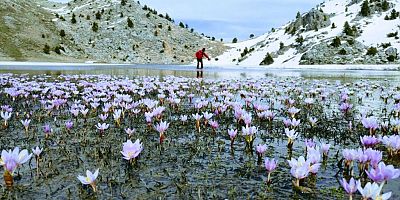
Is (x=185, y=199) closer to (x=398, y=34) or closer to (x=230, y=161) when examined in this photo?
(x=230, y=161)

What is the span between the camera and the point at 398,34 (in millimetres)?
39812

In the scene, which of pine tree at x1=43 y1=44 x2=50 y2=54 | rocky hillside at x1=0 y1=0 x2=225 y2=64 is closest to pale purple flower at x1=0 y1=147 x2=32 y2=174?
rocky hillside at x1=0 y1=0 x2=225 y2=64

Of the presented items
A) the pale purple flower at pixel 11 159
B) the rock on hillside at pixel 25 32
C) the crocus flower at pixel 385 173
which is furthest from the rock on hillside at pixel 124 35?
the crocus flower at pixel 385 173

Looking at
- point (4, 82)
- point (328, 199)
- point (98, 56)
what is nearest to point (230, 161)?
point (328, 199)

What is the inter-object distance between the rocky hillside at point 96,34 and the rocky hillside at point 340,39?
1910 cm

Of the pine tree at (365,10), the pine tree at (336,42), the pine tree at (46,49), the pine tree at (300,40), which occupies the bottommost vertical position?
the pine tree at (46,49)

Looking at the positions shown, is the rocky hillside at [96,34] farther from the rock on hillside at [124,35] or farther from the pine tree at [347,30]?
the pine tree at [347,30]

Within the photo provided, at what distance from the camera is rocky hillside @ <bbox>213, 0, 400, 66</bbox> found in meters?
39.4

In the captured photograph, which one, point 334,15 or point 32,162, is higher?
point 334,15

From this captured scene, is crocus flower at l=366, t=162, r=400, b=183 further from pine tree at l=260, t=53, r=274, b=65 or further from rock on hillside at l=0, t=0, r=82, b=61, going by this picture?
rock on hillside at l=0, t=0, r=82, b=61

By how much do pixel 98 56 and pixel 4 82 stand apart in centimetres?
4998

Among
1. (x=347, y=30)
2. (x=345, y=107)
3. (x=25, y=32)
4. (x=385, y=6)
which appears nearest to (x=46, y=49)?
(x=25, y=32)

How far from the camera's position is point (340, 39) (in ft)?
140

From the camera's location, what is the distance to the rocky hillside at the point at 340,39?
129ft
